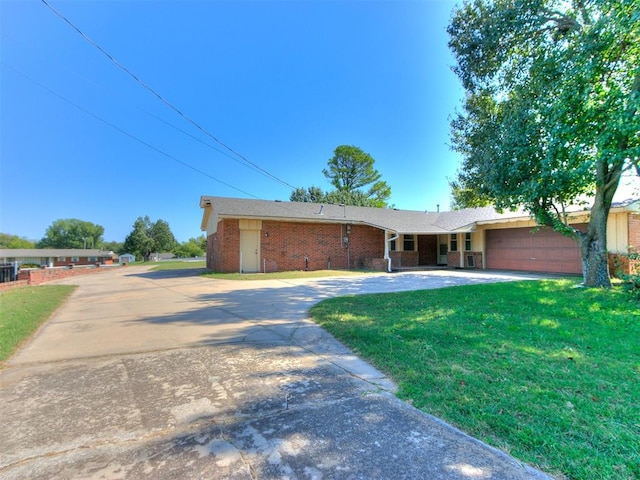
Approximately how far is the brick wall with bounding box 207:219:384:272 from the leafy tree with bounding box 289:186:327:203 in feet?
58.9

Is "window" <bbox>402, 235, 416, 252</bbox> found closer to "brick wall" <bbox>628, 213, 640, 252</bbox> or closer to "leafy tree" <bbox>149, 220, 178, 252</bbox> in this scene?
"brick wall" <bbox>628, 213, 640, 252</bbox>

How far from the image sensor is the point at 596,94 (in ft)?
24.1

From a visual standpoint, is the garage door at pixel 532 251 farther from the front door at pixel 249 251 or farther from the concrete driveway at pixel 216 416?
the front door at pixel 249 251

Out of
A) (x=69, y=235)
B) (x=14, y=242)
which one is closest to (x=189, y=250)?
(x=69, y=235)

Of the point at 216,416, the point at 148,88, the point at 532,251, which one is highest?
the point at 148,88

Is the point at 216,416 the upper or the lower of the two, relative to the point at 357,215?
lower

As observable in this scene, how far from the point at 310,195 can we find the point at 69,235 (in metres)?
87.6

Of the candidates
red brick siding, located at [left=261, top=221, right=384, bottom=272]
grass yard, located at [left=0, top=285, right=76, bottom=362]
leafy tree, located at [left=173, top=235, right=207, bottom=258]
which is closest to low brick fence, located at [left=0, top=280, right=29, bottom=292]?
grass yard, located at [left=0, top=285, right=76, bottom=362]

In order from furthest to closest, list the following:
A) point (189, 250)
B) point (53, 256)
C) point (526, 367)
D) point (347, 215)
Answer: point (189, 250) < point (53, 256) < point (347, 215) < point (526, 367)

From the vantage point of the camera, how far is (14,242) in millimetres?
86375

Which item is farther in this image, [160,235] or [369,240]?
[160,235]

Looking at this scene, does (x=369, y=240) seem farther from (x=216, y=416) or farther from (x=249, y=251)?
(x=216, y=416)

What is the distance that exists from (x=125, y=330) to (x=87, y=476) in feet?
13.7

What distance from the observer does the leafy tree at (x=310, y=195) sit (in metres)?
37.1
